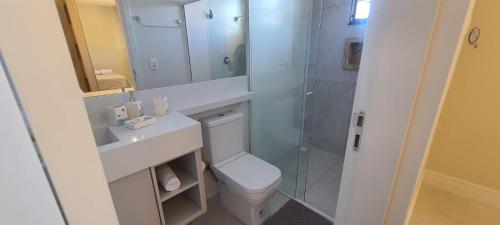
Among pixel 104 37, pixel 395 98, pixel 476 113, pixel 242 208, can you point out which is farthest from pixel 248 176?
pixel 476 113

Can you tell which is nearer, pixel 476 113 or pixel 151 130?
pixel 151 130

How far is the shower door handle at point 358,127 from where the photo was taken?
0.86m

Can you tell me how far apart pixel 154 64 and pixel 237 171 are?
0.98 metres

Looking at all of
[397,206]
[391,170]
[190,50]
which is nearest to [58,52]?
[391,170]

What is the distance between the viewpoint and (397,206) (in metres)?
0.89

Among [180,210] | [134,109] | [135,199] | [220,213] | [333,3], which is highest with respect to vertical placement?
[333,3]

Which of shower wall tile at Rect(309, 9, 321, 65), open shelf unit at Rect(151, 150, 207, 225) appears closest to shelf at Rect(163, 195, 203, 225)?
open shelf unit at Rect(151, 150, 207, 225)

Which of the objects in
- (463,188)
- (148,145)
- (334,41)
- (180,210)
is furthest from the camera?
(334,41)

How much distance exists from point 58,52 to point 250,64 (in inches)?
68.5

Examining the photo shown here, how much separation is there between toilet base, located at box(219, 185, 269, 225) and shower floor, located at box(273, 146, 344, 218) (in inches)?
17.2

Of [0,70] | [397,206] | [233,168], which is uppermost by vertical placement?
[0,70]

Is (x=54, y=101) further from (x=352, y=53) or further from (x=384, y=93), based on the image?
(x=352, y=53)

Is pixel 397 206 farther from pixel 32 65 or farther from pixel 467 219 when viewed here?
pixel 467 219

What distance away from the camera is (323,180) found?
221cm
